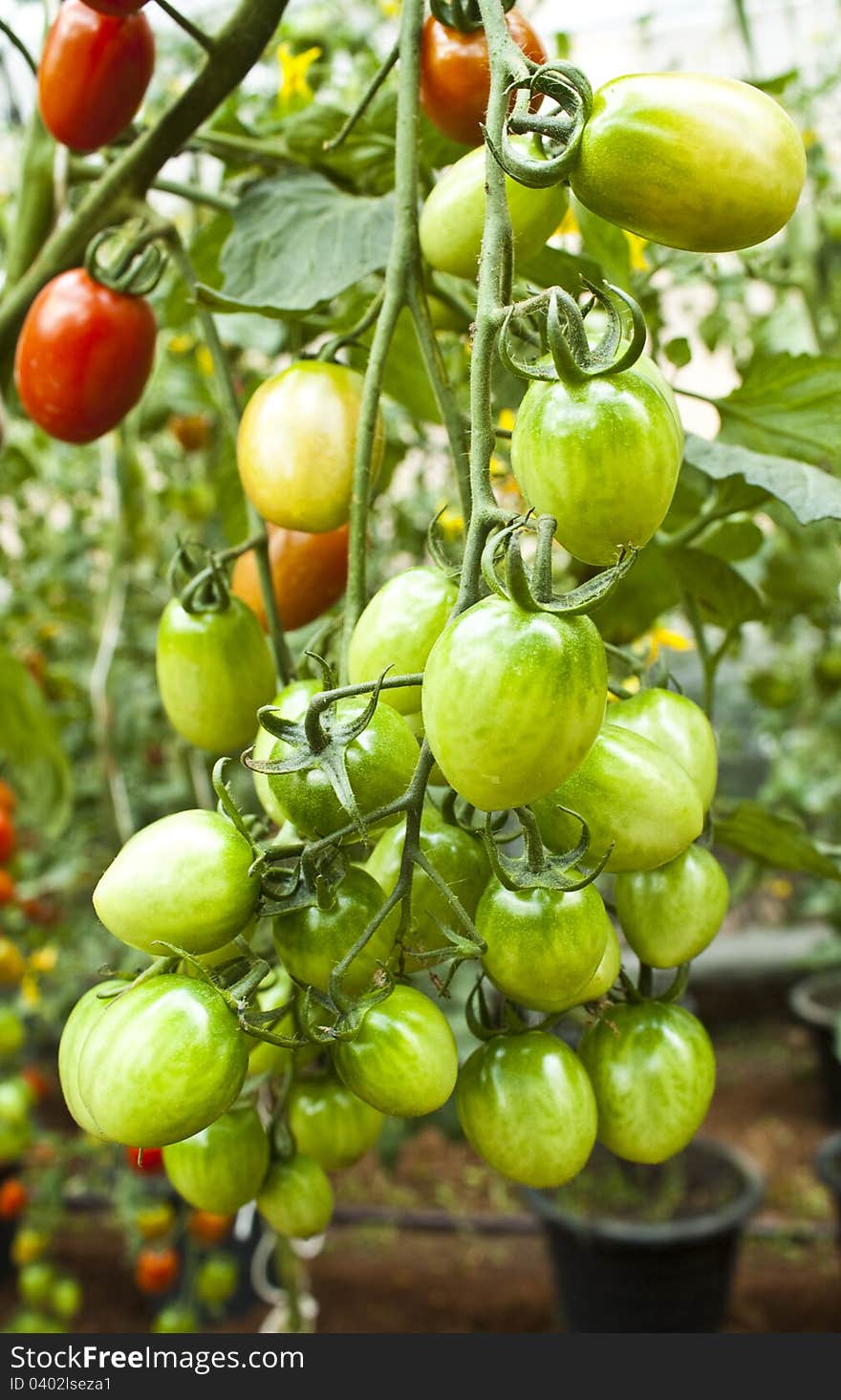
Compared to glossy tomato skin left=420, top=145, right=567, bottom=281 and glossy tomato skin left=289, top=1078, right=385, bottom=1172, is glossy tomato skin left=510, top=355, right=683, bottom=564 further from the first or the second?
glossy tomato skin left=289, top=1078, right=385, bottom=1172

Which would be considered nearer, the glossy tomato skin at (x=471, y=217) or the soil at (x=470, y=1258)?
the glossy tomato skin at (x=471, y=217)

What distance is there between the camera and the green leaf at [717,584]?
1.83ft

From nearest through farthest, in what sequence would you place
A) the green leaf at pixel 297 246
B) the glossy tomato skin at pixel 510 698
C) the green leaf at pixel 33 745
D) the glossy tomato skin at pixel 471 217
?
the glossy tomato skin at pixel 510 698, the glossy tomato skin at pixel 471 217, the green leaf at pixel 297 246, the green leaf at pixel 33 745

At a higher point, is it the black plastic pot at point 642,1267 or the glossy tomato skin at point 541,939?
the glossy tomato skin at point 541,939

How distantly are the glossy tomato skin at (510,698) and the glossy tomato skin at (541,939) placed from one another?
6 cm

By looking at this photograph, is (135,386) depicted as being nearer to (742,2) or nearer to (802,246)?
(742,2)

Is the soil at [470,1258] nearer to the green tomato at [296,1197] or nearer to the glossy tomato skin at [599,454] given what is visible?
the green tomato at [296,1197]

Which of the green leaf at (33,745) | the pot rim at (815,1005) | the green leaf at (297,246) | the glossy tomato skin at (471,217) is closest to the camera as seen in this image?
the glossy tomato skin at (471,217)

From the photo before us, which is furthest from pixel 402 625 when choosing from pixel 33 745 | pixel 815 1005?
pixel 815 1005

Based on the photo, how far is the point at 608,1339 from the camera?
701 millimetres

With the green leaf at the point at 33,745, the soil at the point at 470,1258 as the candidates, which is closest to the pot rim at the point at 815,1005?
the soil at the point at 470,1258

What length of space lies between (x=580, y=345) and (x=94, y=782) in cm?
132

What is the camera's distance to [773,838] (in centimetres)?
53

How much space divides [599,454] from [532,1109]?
200 mm
